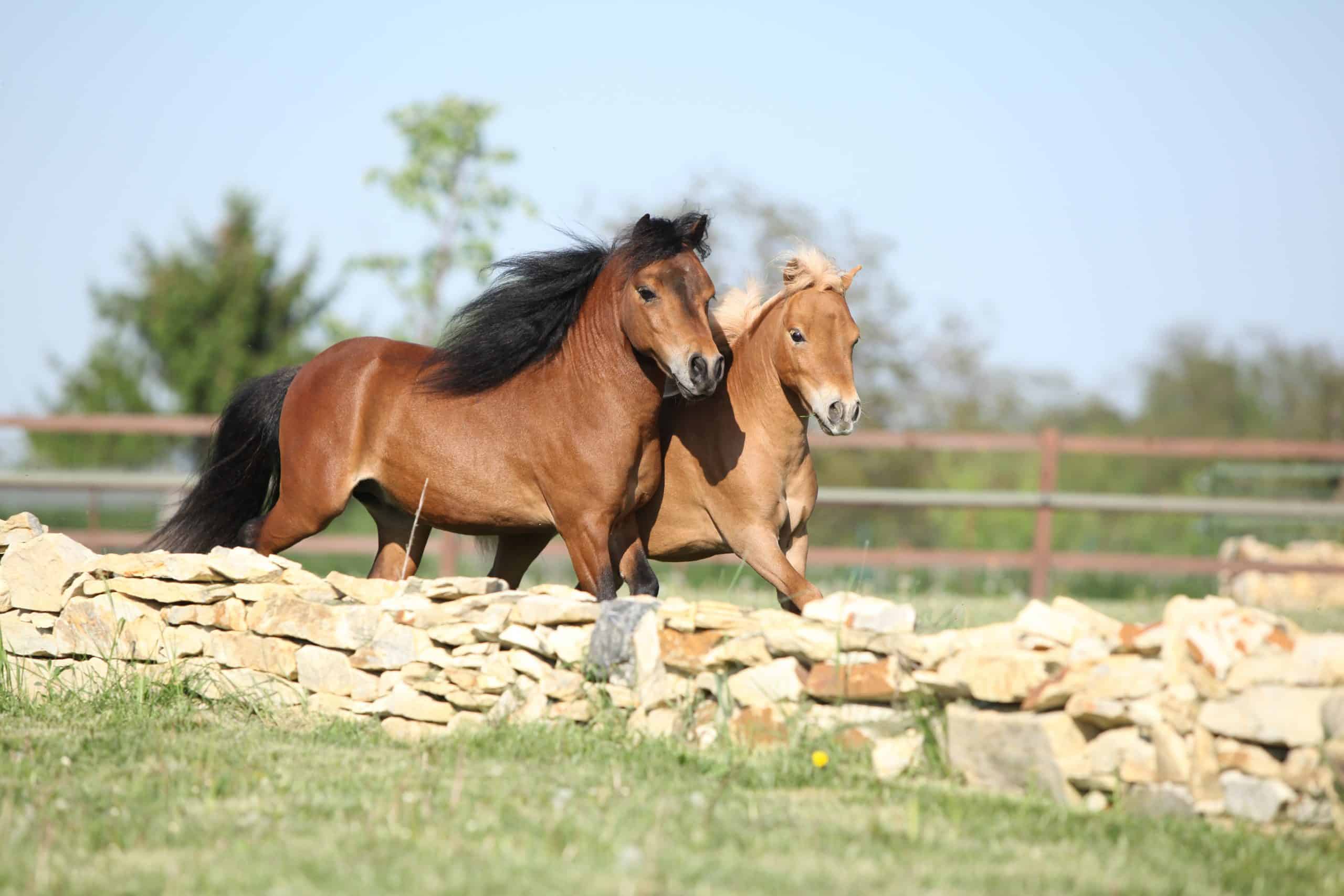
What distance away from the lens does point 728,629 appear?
4.09 metres

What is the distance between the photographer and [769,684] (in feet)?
13.0

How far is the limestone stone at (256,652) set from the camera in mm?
4691

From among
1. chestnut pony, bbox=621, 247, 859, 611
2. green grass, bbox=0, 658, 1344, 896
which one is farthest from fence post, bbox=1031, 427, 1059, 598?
green grass, bbox=0, 658, 1344, 896

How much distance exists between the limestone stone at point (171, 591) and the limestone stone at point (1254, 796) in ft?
11.6

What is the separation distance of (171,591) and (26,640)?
741mm

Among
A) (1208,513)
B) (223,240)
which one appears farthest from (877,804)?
(223,240)

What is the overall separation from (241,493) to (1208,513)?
341 inches

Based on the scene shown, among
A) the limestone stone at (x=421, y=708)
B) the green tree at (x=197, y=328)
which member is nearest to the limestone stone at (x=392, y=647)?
the limestone stone at (x=421, y=708)

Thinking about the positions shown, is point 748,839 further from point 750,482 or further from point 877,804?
point 750,482

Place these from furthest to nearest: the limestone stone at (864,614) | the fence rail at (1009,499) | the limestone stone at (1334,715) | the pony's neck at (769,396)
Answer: the fence rail at (1009,499) < the pony's neck at (769,396) < the limestone stone at (864,614) < the limestone stone at (1334,715)

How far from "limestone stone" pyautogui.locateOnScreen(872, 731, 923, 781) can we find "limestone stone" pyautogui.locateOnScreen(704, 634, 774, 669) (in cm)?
47

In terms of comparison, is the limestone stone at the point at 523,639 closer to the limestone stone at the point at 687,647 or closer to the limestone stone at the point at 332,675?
the limestone stone at the point at 687,647

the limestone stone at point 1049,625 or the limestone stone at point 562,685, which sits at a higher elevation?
the limestone stone at point 1049,625

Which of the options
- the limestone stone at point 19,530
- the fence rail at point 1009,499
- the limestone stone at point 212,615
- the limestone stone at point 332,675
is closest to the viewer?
the limestone stone at point 332,675
